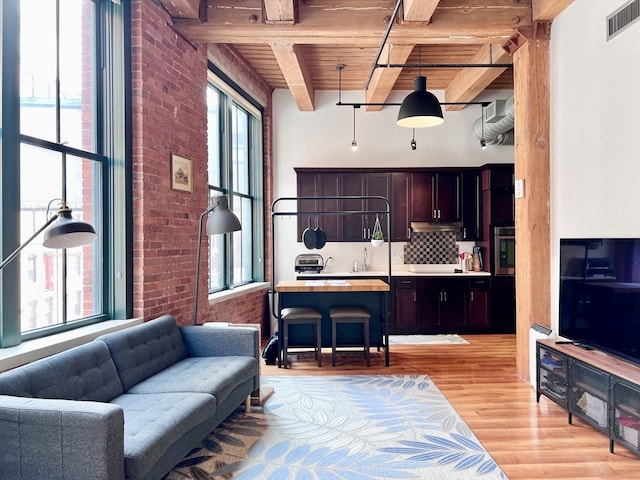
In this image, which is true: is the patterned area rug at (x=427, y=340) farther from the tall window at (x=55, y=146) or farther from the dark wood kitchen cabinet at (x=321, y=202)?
the tall window at (x=55, y=146)

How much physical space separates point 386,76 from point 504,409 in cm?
415

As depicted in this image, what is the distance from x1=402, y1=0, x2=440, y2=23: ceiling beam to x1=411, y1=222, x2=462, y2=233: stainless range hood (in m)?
3.26

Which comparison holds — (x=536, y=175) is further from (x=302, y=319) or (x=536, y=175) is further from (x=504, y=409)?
(x=302, y=319)

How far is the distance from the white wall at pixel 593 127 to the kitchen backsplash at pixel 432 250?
9.34ft

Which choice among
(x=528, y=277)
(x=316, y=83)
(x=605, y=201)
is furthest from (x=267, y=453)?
(x=316, y=83)

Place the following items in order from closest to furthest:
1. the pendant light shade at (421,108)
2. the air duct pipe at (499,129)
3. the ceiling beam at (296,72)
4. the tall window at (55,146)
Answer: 1. the tall window at (55,146)
2. the pendant light shade at (421,108)
3. the ceiling beam at (296,72)
4. the air duct pipe at (499,129)

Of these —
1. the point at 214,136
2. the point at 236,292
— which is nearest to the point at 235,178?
the point at 214,136

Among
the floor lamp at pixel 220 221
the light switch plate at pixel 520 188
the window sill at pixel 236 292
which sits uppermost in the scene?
the light switch plate at pixel 520 188

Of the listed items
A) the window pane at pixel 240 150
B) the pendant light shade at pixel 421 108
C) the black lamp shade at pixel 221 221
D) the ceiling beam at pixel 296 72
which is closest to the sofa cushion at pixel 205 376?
the black lamp shade at pixel 221 221

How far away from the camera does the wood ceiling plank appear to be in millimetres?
3674

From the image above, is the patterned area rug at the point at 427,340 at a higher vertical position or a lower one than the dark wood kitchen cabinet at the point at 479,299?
lower

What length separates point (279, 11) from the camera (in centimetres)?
384

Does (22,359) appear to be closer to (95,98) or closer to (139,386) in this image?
(139,386)

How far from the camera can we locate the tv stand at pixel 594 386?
102 inches
